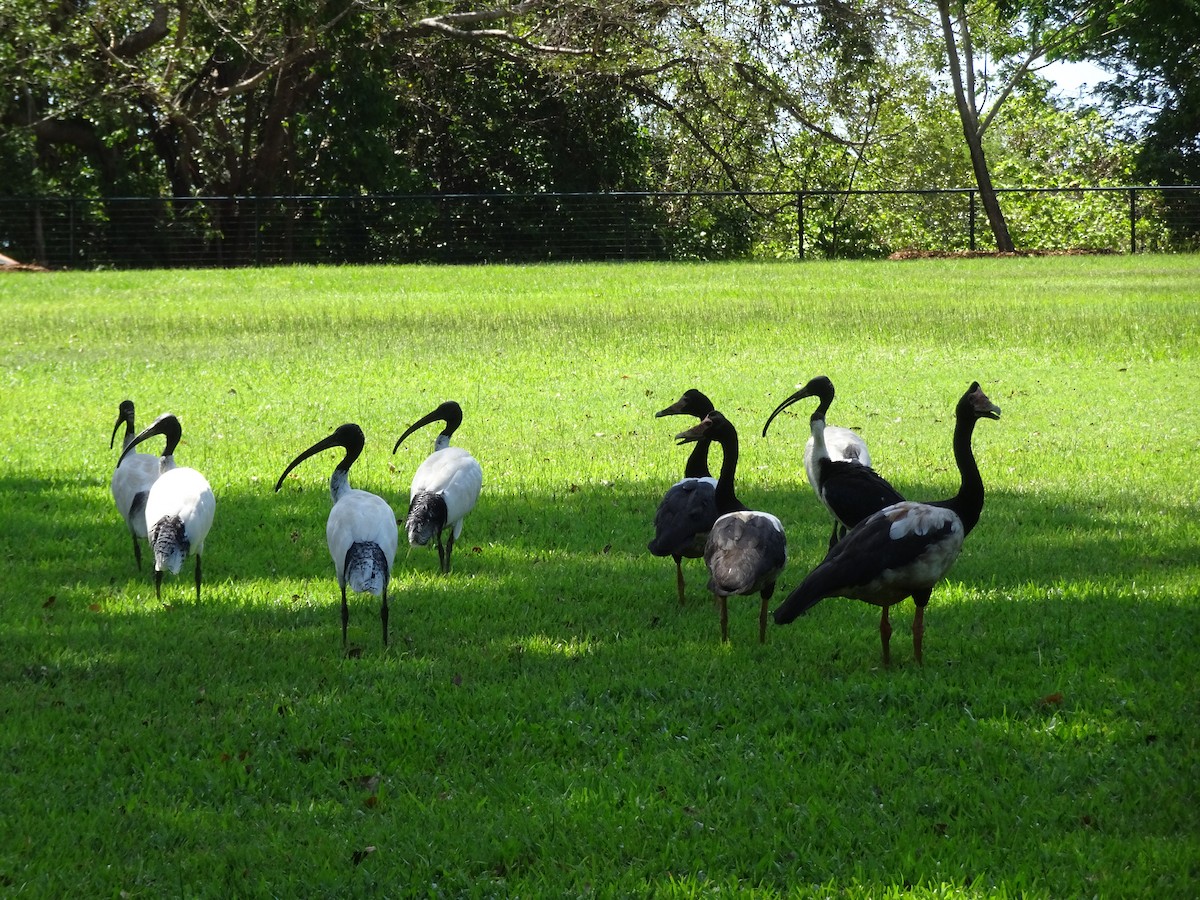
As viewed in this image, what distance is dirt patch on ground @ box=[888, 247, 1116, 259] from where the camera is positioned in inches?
1300

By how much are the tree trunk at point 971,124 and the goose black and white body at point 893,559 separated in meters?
29.6

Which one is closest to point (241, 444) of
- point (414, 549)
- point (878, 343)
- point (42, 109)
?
point (414, 549)

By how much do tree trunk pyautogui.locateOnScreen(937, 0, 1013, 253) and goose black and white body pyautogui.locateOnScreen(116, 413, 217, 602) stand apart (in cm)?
2960

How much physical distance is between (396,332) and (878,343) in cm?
615

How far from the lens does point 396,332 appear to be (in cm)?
1883

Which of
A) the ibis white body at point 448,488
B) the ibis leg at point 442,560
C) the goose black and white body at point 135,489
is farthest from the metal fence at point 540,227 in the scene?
the ibis leg at point 442,560

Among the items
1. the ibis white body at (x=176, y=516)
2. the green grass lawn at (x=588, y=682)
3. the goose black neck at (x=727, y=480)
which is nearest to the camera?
the green grass lawn at (x=588, y=682)

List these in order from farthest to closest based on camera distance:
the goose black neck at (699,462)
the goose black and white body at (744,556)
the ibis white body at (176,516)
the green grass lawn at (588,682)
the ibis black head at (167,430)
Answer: the ibis black head at (167,430), the goose black neck at (699,462), the ibis white body at (176,516), the goose black and white body at (744,556), the green grass lawn at (588,682)

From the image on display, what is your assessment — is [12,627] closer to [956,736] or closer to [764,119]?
[956,736]

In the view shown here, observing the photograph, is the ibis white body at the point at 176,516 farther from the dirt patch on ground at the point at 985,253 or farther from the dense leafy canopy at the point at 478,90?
the dirt patch on ground at the point at 985,253

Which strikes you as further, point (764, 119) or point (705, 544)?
point (764, 119)

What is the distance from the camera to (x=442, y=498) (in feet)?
24.2

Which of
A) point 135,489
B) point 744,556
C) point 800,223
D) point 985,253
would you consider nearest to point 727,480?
point 744,556

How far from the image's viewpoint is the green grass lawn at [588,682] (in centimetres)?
429
